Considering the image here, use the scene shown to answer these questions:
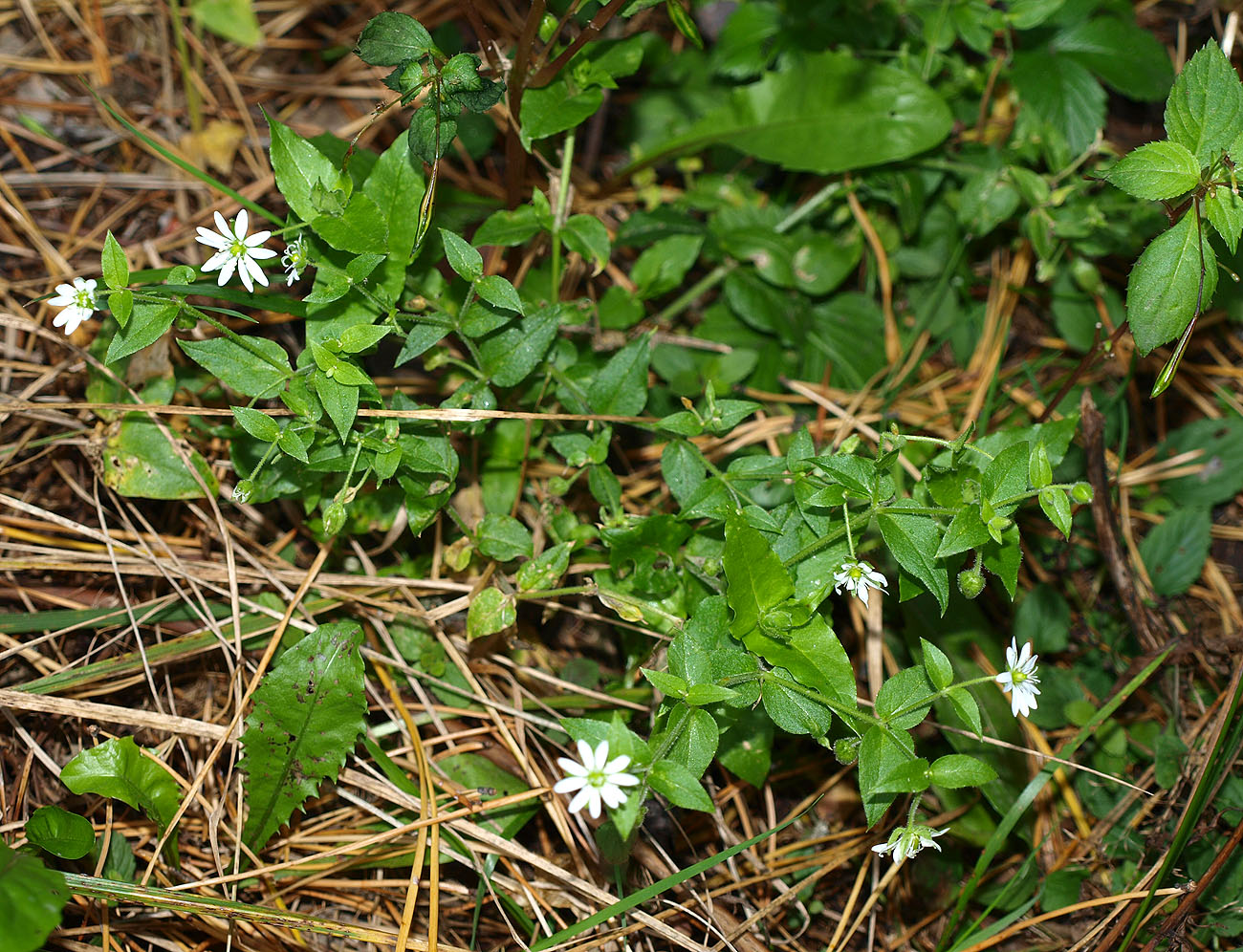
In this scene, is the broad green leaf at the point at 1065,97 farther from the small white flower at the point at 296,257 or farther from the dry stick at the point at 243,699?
the dry stick at the point at 243,699

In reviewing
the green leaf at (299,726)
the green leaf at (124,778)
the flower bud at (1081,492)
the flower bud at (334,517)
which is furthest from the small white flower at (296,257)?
the flower bud at (1081,492)

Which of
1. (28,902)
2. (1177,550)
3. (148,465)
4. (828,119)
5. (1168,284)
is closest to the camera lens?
(28,902)

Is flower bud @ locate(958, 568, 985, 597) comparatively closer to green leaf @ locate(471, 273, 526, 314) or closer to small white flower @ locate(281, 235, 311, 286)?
green leaf @ locate(471, 273, 526, 314)

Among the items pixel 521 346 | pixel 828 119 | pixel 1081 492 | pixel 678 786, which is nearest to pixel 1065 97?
pixel 828 119

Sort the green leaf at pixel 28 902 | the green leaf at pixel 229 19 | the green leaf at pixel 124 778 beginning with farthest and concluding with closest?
the green leaf at pixel 229 19 → the green leaf at pixel 124 778 → the green leaf at pixel 28 902

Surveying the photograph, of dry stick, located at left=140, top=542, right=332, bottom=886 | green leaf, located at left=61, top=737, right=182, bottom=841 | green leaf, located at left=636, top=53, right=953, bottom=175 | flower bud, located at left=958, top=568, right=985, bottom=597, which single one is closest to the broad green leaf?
green leaf, located at left=636, top=53, right=953, bottom=175

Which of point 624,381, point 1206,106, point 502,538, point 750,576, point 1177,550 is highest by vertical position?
point 1206,106

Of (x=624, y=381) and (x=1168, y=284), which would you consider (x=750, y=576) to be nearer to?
(x=624, y=381)
